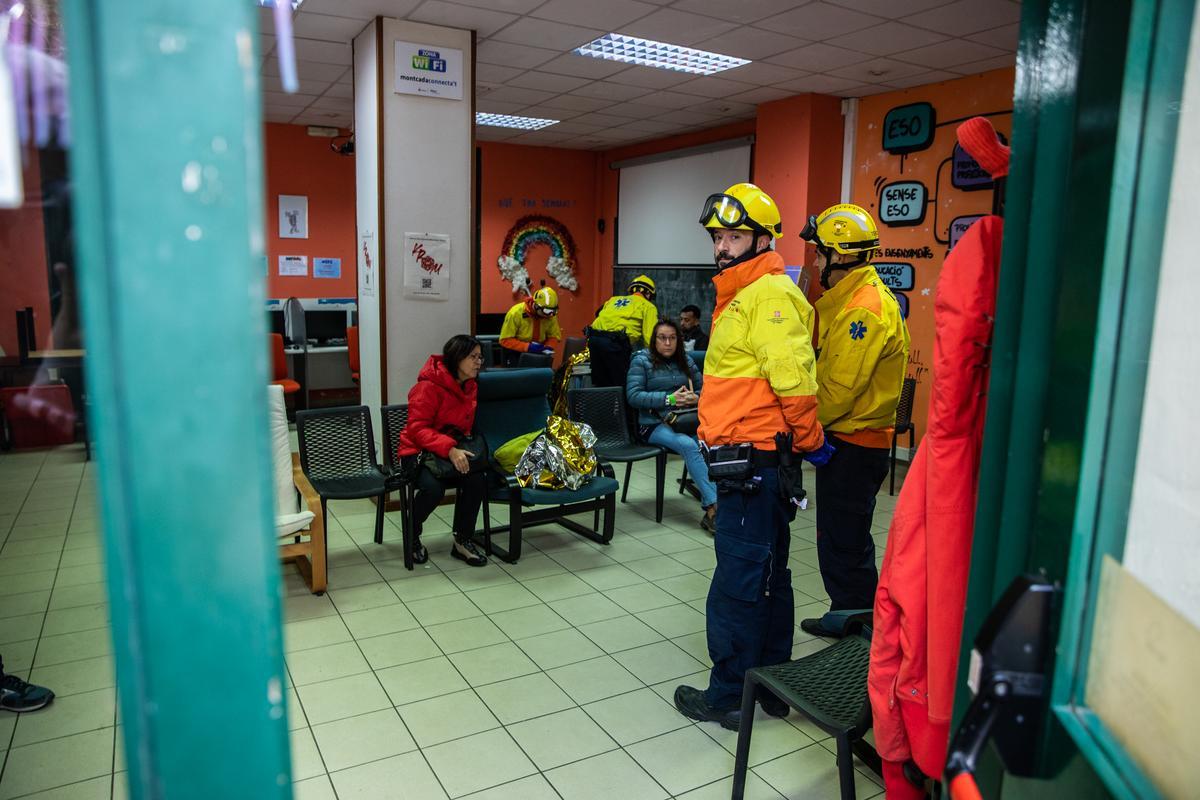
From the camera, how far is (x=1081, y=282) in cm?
91

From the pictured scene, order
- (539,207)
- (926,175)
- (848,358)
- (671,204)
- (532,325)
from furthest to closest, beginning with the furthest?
1. (539,207)
2. (671,204)
3. (532,325)
4. (926,175)
5. (848,358)

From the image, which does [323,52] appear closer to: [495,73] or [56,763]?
[495,73]

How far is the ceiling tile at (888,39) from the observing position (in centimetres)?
489

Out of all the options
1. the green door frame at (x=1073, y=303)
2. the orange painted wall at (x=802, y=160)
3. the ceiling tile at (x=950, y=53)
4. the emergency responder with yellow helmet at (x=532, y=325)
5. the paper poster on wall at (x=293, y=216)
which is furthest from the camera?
the paper poster on wall at (x=293, y=216)

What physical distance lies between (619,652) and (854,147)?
202 inches

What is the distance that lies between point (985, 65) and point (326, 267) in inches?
268

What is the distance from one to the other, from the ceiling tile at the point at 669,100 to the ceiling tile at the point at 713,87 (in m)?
0.16

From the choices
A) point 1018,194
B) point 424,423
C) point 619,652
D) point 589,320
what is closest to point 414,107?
point 424,423

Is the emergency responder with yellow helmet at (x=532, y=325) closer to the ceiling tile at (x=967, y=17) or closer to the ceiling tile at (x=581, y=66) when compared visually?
the ceiling tile at (x=581, y=66)

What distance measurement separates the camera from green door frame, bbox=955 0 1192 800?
816mm

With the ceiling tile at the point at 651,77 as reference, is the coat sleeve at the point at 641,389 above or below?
below

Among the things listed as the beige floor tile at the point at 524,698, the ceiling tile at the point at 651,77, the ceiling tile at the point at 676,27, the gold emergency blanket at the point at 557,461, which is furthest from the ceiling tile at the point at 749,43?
the beige floor tile at the point at 524,698

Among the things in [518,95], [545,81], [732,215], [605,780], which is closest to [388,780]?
[605,780]

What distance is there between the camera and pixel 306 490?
3.82m
